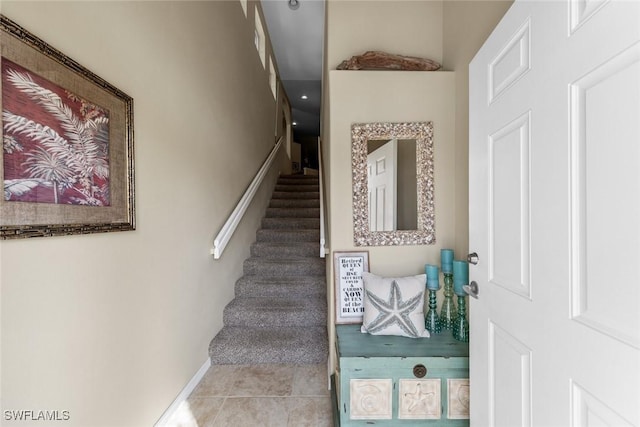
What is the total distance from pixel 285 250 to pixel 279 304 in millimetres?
750

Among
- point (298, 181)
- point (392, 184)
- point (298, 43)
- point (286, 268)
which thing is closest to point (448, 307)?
point (392, 184)

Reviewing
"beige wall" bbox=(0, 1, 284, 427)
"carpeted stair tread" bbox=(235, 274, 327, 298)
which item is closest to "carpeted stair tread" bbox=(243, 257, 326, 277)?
"carpeted stair tread" bbox=(235, 274, 327, 298)

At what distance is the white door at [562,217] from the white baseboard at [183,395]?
1.60m

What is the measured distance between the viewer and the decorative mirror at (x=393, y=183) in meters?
1.76

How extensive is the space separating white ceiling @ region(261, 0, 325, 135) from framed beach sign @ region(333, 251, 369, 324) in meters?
3.65

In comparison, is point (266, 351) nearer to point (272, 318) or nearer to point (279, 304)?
point (272, 318)

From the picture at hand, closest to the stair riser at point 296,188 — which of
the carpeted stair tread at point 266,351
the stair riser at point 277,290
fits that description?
the stair riser at point 277,290

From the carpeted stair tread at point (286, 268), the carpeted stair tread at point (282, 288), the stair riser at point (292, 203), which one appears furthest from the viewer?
the stair riser at point (292, 203)

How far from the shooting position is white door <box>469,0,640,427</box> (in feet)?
1.85

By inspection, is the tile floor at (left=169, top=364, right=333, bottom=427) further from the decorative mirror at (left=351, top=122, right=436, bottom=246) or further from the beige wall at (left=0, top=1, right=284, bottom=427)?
the decorative mirror at (left=351, top=122, right=436, bottom=246)

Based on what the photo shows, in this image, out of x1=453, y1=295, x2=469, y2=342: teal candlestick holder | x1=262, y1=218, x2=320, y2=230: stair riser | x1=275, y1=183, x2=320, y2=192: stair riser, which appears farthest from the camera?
x1=275, y1=183, x2=320, y2=192: stair riser

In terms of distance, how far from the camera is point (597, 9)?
2.03ft

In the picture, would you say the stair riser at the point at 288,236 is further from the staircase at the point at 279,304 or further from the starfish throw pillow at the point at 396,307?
the starfish throw pillow at the point at 396,307

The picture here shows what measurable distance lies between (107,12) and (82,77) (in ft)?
1.23
